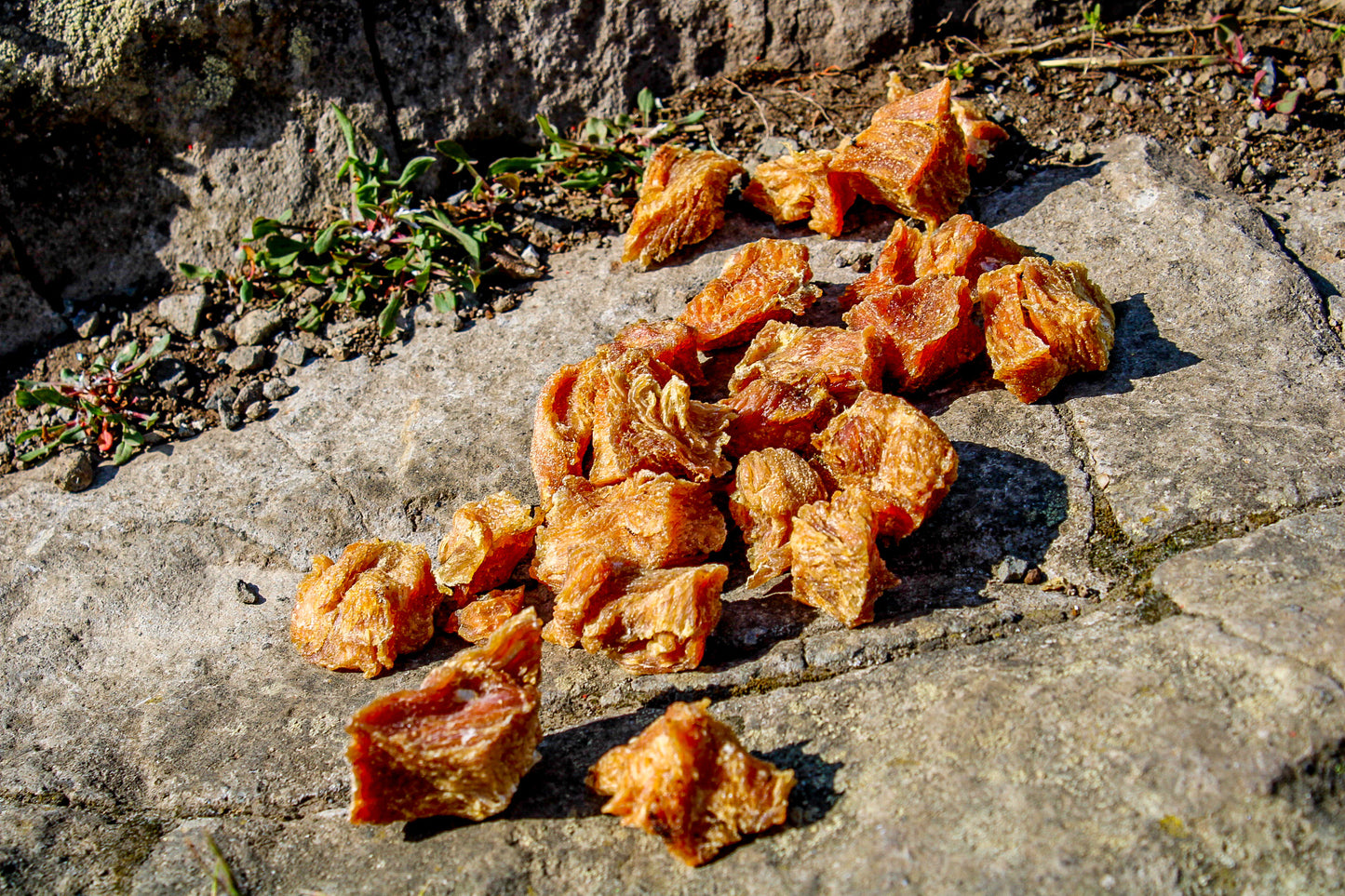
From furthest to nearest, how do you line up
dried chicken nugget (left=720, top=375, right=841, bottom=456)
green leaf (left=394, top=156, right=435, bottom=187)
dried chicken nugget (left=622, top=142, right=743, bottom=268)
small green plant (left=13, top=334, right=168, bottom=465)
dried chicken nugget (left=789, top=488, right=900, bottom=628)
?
green leaf (left=394, top=156, right=435, bottom=187) < dried chicken nugget (left=622, top=142, right=743, bottom=268) < small green plant (left=13, top=334, right=168, bottom=465) < dried chicken nugget (left=720, top=375, right=841, bottom=456) < dried chicken nugget (left=789, top=488, right=900, bottom=628)

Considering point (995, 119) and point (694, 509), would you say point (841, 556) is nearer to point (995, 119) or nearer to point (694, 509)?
point (694, 509)

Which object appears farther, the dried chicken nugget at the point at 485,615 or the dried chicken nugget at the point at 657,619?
the dried chicken nugget at the point at 485,615

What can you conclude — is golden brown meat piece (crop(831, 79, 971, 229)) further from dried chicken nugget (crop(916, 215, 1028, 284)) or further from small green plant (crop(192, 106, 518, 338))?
small green plant (crop(192, 106, 518, 338))

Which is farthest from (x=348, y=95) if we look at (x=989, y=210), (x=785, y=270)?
(x=989, y=210)

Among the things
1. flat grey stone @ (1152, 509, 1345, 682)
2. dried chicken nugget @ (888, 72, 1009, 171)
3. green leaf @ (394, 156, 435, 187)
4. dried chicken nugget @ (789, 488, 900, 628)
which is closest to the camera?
flat grey stone @ (1152, 509, 1345, 682)

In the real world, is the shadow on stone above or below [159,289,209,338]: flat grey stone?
below

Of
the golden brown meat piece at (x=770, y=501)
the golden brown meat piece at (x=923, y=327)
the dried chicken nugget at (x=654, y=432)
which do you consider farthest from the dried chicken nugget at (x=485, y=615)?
the golden brown meat piece at (x=923, y=327)

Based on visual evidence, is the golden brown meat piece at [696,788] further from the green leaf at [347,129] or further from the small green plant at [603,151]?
the green leaf at [347,129]

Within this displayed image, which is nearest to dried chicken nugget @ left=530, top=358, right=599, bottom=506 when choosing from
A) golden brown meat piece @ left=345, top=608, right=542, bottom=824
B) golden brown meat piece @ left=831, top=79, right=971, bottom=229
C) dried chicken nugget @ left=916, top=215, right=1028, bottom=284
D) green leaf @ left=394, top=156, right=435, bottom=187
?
golden brown meat piece @ left=345, top=608, right=542, bottom=824
